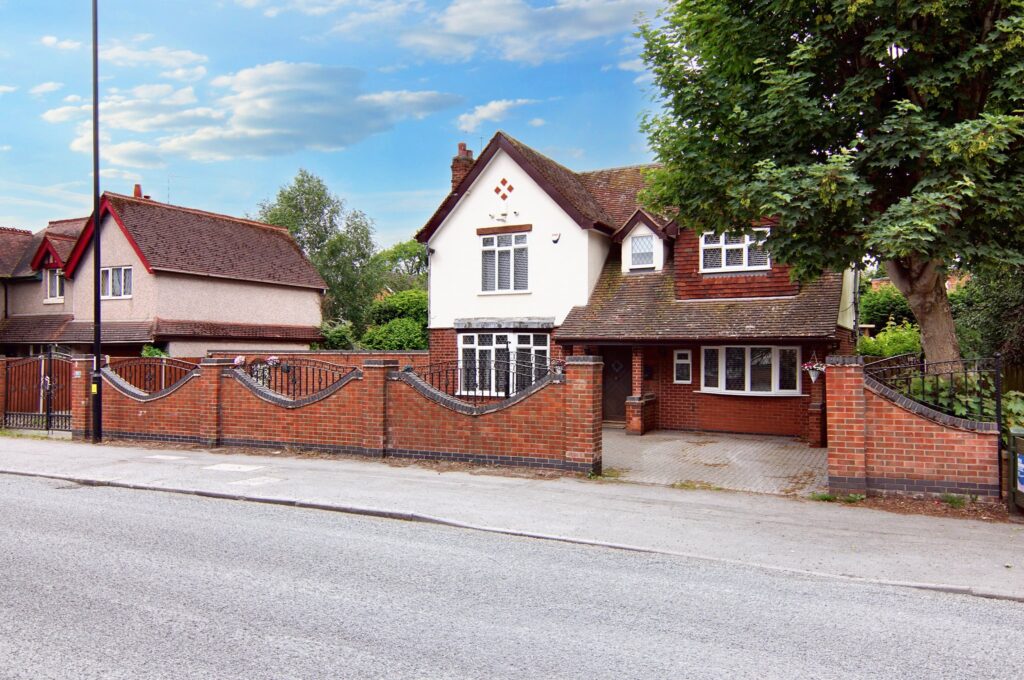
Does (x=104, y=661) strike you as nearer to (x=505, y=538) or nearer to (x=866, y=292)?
(x=505, y=538)

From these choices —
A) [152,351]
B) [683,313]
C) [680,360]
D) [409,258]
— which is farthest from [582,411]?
[409,258]

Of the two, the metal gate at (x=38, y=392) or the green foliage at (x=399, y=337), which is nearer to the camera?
the metal gate at (x=38, y=392)

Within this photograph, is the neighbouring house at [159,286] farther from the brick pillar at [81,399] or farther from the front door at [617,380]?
the front door at [617,380]

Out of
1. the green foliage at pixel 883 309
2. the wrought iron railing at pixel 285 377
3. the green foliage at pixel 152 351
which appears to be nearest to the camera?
the wrought iron railing at pixel 285 377

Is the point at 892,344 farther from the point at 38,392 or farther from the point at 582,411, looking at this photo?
the point at 38,392

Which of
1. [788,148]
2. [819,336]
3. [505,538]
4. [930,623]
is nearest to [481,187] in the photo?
[819,336]

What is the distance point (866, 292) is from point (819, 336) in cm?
2401

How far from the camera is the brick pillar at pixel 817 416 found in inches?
617

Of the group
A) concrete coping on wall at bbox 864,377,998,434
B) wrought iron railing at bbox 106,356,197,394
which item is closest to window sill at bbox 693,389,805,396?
concrete coping on wall at bbox 864,377,998,434

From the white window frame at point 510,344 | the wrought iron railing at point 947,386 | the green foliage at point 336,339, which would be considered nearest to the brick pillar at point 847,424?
the wrought iron railing at point 947,386

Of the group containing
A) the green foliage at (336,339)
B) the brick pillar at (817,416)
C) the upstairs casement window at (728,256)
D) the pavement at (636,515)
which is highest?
the upstairs casement window at (728,256)

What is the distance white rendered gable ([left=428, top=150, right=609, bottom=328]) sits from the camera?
19.8m

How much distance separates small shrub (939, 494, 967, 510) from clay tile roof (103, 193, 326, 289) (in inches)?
972

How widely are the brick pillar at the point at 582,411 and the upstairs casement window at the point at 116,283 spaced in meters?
21.5
